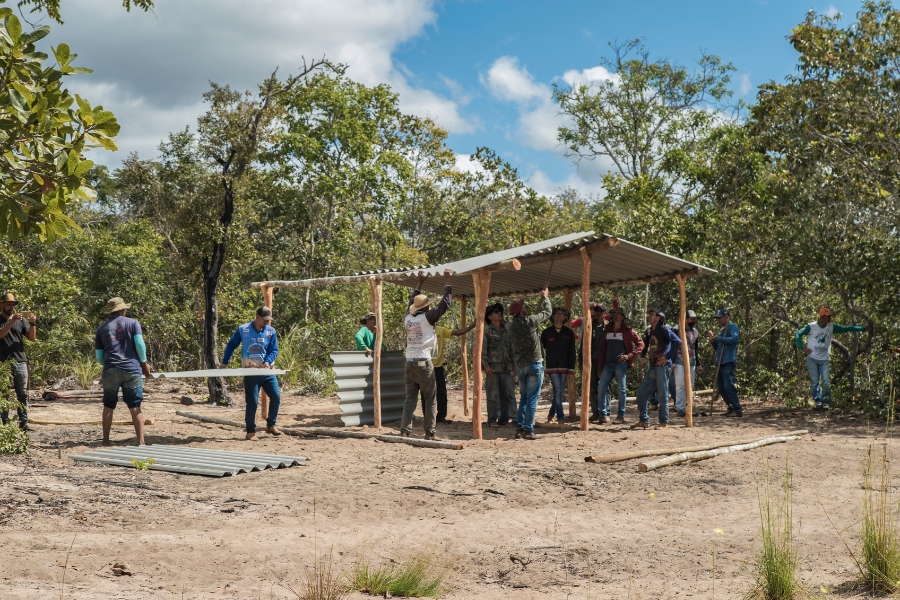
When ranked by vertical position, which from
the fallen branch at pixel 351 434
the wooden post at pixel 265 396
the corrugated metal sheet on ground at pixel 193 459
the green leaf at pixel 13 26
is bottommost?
the corrugated metal sheet on ground at pixel 193 459

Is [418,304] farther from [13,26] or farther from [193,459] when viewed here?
[13,26]

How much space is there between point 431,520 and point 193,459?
3325 millimetres

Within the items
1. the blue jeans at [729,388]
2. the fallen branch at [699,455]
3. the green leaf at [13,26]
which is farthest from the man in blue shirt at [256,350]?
the blue jeans at [729,388]

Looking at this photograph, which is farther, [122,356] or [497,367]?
[497,367]

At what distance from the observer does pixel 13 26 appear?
450cm

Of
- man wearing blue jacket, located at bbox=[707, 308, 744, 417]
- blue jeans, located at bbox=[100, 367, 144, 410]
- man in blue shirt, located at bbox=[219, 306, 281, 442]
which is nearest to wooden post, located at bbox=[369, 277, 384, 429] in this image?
man in blue shirt, located at bbox=[219, 306, 281, 442]

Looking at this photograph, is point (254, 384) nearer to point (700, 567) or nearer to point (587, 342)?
point (587, 342)

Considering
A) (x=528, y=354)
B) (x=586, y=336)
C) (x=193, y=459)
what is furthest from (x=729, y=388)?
(x=193, y=459)

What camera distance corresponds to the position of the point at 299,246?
24.7 m

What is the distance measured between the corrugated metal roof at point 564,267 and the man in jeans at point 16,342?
15.7ft

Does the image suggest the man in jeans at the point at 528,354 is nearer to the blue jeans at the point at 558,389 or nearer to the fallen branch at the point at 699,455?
the blue jeans at the point at 558,389

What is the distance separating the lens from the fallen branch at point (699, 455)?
8.51 metres

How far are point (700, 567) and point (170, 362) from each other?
18.9 metres

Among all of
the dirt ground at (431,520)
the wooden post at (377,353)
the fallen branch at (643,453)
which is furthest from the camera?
the wooden post at (377,353)
